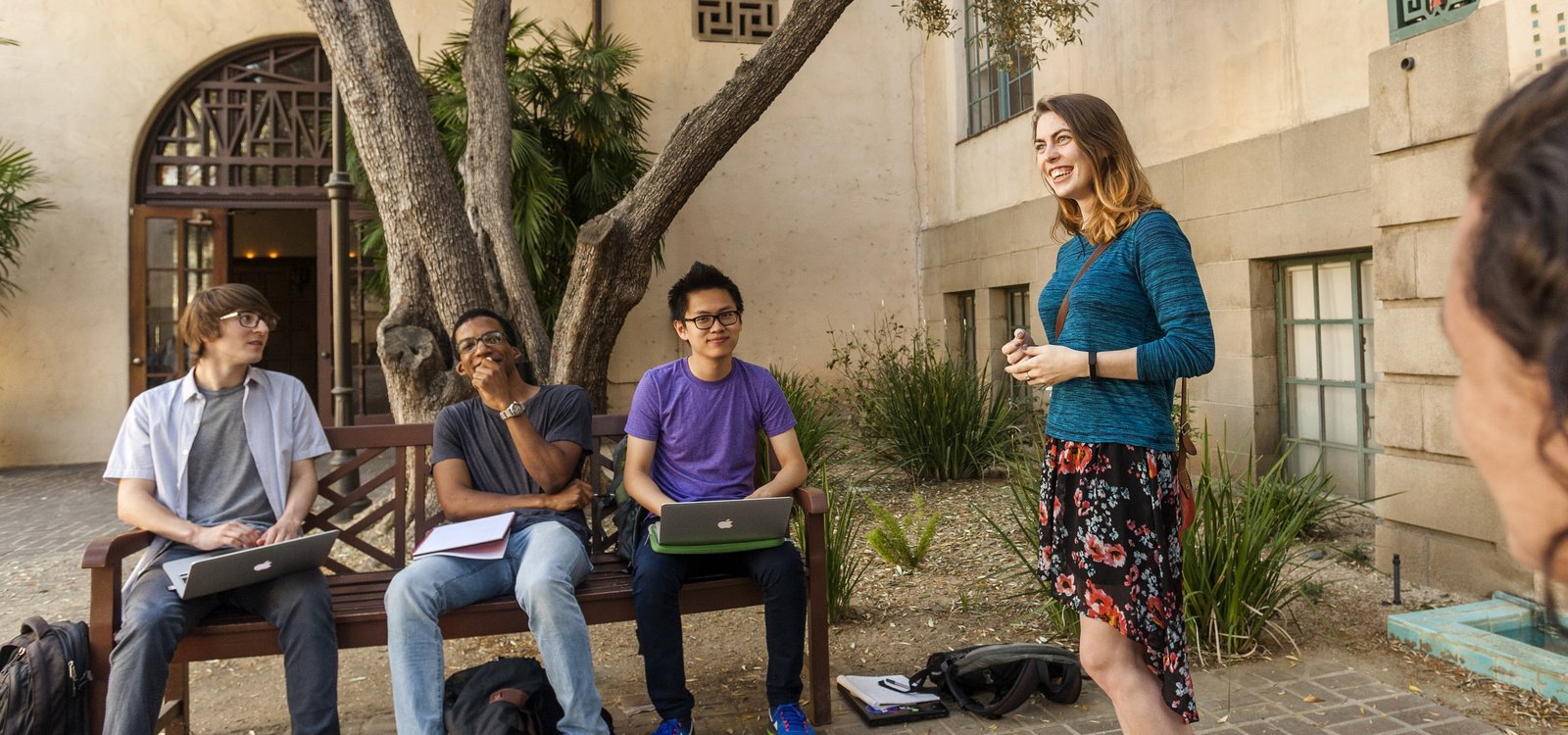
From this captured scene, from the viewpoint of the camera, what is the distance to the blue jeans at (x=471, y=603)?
2.98m

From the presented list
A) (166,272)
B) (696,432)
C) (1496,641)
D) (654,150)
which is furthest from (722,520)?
(166,272)

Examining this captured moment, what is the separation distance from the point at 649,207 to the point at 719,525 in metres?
3.22

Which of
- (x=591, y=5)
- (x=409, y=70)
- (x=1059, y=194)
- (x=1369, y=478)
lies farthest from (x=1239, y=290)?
(x=591, y=5)

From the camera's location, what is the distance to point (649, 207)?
19.9 ft

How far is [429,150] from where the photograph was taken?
226 inches

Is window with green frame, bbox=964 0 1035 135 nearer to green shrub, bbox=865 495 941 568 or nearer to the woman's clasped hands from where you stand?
green shrub, bbox=865 495 941 568

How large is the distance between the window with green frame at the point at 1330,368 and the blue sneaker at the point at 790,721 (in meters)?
3.83

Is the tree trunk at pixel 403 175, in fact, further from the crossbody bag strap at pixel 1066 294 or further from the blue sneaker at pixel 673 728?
the crossbody bag strap at pixel 1066 294

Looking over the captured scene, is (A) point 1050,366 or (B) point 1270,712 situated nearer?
(A) point 1050,366

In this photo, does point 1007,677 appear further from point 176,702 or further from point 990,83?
point 990,83

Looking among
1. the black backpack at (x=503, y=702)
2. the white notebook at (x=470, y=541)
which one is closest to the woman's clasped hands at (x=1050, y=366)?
the black backpack at (x=503, y=702)

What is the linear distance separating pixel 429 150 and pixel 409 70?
504 mm

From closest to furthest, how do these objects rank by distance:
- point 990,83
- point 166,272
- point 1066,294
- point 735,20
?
1. point 1066,294
2. point 990,83
3. point 166,272
4. point 735,20

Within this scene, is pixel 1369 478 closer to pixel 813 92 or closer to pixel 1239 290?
pixel 1239 290
